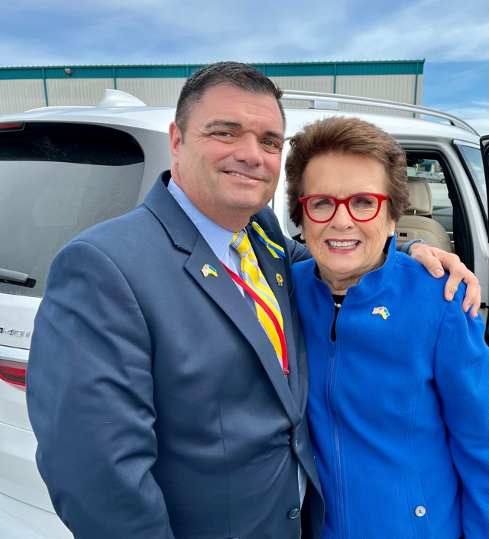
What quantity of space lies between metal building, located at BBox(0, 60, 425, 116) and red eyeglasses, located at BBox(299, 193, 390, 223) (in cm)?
2113

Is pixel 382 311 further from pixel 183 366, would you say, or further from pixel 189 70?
pixel 189 70

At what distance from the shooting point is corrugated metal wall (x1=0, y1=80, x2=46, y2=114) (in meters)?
23.6

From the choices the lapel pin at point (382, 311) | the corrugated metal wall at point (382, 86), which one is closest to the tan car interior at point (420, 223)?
the lapel pin at point (382, 311)

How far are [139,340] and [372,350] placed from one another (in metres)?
Result: 0.73

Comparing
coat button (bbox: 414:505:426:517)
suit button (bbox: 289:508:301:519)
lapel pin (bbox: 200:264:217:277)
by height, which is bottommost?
suit button (bbox: 289:508:301:519)

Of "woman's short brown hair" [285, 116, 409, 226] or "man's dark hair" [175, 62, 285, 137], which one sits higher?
"man's dark hair" [175, 62, 285, 137]

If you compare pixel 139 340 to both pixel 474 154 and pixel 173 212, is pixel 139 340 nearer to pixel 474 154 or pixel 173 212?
pixel 173 212

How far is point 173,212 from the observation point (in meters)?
1.27

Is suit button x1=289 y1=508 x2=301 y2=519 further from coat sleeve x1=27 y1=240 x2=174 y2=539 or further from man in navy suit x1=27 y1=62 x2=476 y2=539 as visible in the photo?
coat sleeve x1=27 y1=240 x2=174 y2=539

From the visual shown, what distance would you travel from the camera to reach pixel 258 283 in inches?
56.9

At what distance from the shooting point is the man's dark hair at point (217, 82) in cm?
141

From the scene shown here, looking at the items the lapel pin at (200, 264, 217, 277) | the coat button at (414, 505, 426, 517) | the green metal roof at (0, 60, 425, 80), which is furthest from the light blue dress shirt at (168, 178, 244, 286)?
the green metal roof at (0, 60, 425, 80)

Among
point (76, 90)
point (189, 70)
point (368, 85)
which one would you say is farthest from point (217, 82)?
point (76, 90)

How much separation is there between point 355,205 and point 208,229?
0.50 m
